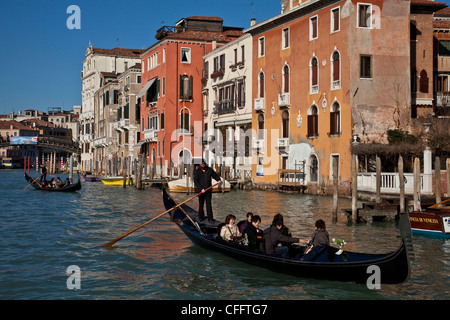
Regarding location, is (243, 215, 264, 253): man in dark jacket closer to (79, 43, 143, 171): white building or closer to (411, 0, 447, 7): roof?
(411, 0, 447, 7): roof

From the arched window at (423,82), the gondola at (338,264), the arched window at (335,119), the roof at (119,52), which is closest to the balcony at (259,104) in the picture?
the arched window at (335,119)

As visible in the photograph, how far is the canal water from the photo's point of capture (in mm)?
7469

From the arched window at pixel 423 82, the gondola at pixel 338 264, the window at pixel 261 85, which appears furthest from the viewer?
the window at pixel 261 85

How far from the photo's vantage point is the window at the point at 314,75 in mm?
22047

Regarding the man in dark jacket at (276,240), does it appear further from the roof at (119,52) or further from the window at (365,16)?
the roof at (119,52)

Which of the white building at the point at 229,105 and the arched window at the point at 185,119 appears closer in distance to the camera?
the white building at the point at 229,105

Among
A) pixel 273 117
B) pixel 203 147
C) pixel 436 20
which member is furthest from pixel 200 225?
pixel 203 147

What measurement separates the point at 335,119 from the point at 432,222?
31.8 feet

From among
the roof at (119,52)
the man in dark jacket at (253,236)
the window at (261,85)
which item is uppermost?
the roof at (119,52)

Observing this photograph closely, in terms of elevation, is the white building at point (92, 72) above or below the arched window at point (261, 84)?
above

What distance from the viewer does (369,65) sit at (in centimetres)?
2027

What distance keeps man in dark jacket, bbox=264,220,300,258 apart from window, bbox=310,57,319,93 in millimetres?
14498

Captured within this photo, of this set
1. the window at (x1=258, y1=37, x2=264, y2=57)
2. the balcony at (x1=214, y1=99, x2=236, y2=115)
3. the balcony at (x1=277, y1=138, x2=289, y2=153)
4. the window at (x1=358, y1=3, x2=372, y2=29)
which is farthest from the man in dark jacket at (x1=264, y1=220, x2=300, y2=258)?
the balcony at (x1=214, y1=99, x2=236, y2=115)

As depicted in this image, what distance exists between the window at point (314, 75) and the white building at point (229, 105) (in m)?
5.72
